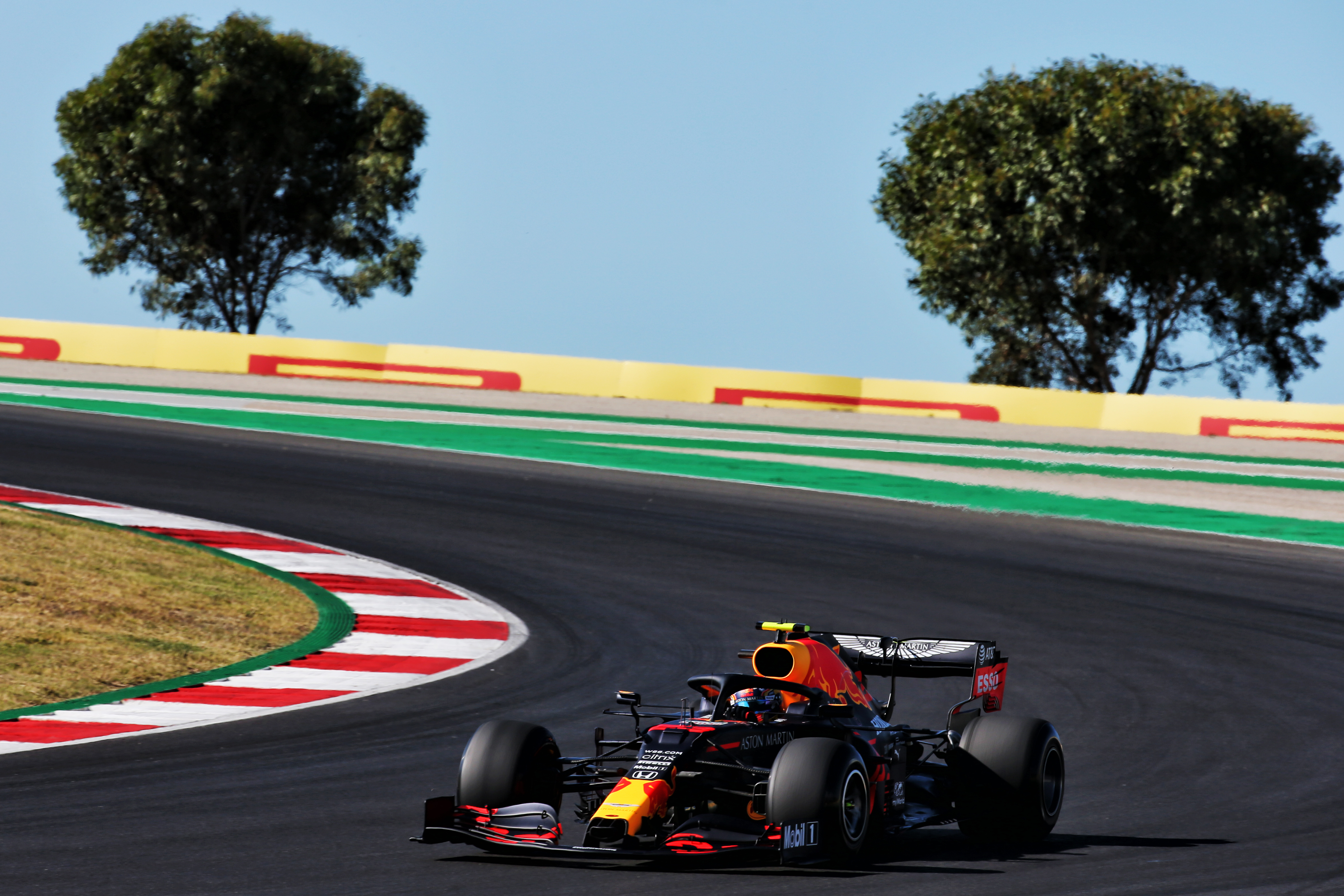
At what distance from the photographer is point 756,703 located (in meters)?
7.10

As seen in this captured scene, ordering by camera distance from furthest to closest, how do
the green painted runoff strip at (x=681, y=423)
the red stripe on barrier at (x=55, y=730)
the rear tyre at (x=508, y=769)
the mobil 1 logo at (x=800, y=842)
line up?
the green painted runoff strip at (x=681, y=423), the red stripe on barrier at (x=55, y=730), the rear tyre at (x=508, y=769), the mobil 1 logo at (x=800, y=842)

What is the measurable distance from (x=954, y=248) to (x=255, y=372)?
729 inches

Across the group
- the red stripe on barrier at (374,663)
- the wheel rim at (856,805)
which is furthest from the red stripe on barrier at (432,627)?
the wheel rim at (856,805)

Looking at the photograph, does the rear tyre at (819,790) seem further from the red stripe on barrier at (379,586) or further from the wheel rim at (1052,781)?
the red stripe on barrier at (379,586)

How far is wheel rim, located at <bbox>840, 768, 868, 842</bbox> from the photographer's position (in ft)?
21.9

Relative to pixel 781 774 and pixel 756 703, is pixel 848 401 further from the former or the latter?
pixel 781 774

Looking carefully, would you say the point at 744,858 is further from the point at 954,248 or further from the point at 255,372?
the point at 954,248

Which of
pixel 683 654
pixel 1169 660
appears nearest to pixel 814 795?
pixel 683 654

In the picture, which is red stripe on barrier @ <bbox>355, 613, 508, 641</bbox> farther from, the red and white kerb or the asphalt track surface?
the asphalt track surface

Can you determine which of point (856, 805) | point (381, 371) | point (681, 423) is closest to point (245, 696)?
point (856, 805)

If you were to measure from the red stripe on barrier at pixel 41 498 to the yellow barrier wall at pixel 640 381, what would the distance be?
1638 cm

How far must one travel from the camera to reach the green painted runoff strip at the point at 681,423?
2859 cm

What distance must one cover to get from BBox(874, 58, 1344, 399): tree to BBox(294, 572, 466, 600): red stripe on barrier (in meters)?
30.0

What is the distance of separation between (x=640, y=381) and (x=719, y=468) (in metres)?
9.75
